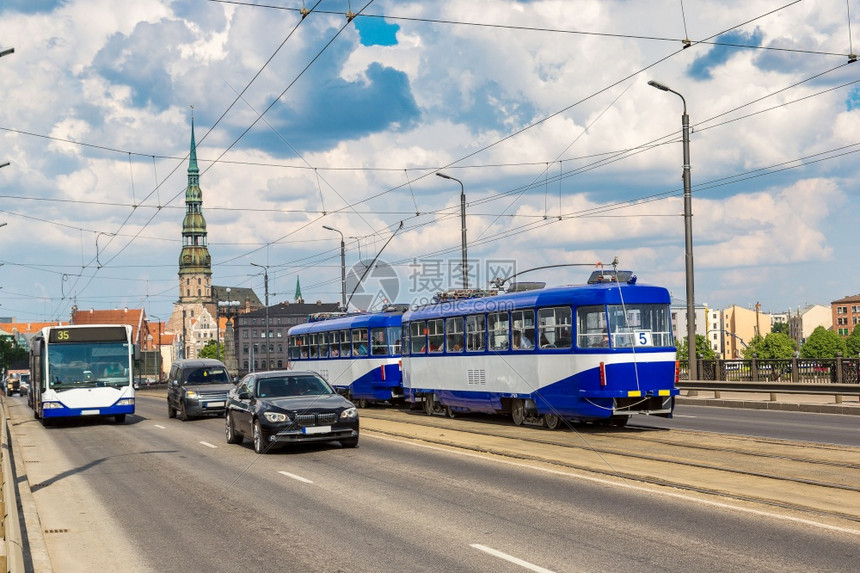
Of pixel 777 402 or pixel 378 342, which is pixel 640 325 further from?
pixel 378 342

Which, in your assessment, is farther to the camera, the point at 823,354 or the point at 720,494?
the point at 823,354

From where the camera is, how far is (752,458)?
13.7 meters

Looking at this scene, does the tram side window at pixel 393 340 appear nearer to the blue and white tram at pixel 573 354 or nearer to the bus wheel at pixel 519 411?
the blue and white tram at pixel 573 354

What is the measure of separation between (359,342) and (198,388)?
6175 mm

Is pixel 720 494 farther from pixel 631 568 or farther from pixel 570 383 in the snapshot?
pixel 570 383

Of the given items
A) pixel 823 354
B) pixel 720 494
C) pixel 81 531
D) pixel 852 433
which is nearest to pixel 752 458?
pixel 720 494

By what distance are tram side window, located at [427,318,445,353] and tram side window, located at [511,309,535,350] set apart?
4129 millimetres

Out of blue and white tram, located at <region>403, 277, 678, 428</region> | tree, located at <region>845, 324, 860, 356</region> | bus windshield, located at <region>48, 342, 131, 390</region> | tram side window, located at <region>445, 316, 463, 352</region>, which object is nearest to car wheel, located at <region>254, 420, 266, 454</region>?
blue and white tram, located at <region>403, 277, 678, 428</region>

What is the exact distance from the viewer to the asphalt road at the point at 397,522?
25.0 ft

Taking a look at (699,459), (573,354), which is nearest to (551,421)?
(573,354)

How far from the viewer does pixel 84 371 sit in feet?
84.5

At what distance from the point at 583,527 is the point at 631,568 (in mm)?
1702

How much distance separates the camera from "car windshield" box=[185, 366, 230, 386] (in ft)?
91.8

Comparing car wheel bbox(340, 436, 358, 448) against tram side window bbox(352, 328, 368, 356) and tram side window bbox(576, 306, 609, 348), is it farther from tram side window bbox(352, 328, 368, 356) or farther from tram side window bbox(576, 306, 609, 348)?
tram side window bbox(352, 328, 368, 356)
